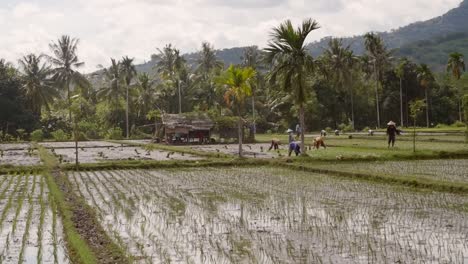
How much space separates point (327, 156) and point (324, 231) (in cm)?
1231

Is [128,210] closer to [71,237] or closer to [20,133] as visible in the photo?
[71,237]

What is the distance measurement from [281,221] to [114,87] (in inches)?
1691

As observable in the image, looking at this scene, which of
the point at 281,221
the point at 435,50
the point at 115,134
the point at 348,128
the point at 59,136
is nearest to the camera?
the point at 281,221

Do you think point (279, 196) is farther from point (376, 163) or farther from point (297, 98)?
point (297, 98)

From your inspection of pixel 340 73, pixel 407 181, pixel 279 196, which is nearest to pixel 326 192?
pixel 279 196

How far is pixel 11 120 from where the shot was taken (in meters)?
46.2

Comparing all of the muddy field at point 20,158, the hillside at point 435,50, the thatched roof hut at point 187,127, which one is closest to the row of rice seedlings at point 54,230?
the muddy field at point 20,158

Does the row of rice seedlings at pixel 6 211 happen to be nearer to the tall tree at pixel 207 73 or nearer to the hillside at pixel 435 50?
the tall tree at pixel 207 73

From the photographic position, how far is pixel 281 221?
841cm

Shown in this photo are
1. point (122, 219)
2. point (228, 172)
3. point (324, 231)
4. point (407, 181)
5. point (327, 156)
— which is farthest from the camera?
point (327, 156)

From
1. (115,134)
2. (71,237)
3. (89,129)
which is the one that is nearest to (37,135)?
(89,129)

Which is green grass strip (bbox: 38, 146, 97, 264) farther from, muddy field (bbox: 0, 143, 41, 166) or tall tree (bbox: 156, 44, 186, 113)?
tall tree (bbox: 156, 44, 186, 113)

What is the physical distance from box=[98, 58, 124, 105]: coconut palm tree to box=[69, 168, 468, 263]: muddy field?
36530 millimetres

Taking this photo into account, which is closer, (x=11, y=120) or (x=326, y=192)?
(x=326, y=192)
